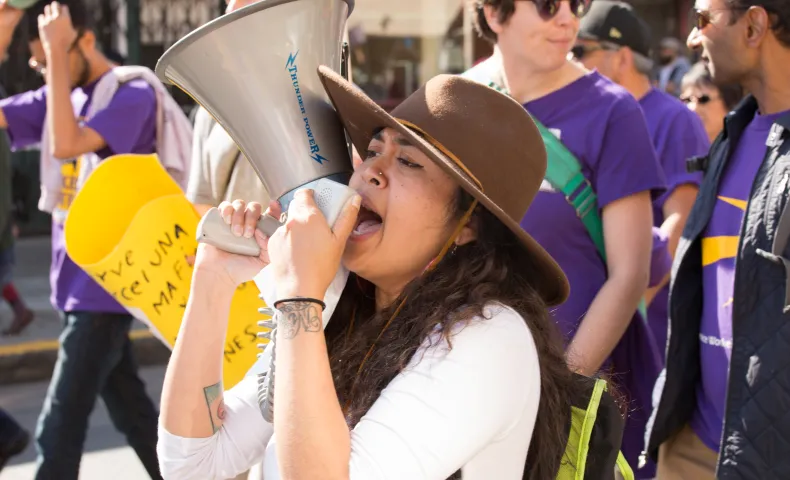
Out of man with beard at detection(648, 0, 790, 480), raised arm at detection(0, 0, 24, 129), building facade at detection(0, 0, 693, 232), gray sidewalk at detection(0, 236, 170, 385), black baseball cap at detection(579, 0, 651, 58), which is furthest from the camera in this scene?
building facade at detection(0, 0, 693, 232)

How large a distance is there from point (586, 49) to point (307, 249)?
336 centimetres

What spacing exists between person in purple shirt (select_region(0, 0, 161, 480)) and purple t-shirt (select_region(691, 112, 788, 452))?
215 cm

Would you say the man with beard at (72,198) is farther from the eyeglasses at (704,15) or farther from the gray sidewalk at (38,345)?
the gray sidewalk at (38,345)

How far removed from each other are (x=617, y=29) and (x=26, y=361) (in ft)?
15.2

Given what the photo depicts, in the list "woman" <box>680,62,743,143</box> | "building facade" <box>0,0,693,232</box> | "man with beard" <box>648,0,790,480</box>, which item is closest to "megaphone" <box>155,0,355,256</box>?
"man with beard" <box>648,0,790,480</box>

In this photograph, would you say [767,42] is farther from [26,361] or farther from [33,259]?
[33,259]

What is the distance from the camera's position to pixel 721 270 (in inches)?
111

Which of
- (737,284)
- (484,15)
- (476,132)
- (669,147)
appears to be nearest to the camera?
(476,132)

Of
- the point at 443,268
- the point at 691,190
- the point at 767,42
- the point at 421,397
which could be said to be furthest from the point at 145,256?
the point at 691,190

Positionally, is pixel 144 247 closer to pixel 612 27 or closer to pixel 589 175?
pixel 589 175

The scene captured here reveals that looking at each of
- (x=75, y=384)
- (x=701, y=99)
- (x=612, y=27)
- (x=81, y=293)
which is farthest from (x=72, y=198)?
(x=701, y=99)

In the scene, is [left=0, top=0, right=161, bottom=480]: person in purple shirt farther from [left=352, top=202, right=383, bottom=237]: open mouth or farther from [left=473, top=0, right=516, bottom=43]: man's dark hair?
[left=352, top=202, right=383, bottom=237]: open mouth

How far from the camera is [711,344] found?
287cm

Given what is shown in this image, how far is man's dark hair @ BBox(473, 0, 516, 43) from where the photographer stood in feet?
10.4
